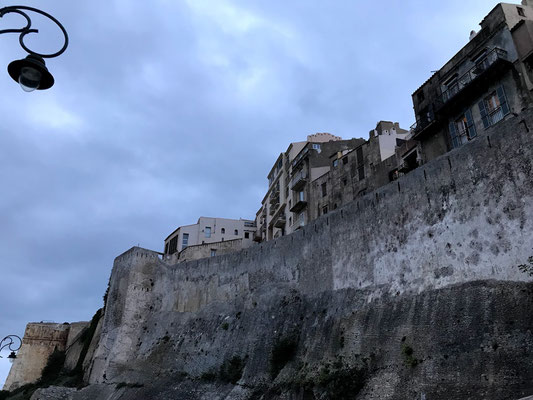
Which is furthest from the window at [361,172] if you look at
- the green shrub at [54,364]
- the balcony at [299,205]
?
the green shrub at [54,364]

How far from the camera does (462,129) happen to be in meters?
25.0

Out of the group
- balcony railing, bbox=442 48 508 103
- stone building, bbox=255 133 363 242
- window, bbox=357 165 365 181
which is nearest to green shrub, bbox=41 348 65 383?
stone building, bbox=255 133 363 242

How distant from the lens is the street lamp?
7426mm

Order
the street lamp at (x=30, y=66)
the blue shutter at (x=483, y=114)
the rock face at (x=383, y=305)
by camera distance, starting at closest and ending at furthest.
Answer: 1. the street lamp at (x=30, y=66)
2. the rock face at (x=383, y=305)
3. the blue shutter at (x=483, y=114)

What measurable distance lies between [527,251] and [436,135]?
1408cm

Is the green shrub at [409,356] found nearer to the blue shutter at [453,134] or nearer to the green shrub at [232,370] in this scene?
the green shrub at [232,370]

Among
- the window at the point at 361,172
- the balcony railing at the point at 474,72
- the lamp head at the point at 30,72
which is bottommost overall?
the lamp head at the point at 30,72

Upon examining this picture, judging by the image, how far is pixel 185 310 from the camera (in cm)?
3212

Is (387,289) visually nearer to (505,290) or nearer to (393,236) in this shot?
(393,236)

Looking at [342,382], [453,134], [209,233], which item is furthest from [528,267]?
[209,233]

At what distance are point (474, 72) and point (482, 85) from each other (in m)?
0.84

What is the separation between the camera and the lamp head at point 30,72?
7578 millimetres

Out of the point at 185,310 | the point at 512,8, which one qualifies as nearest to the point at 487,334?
the point at 512,8

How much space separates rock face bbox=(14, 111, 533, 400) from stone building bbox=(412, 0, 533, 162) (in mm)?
4468
